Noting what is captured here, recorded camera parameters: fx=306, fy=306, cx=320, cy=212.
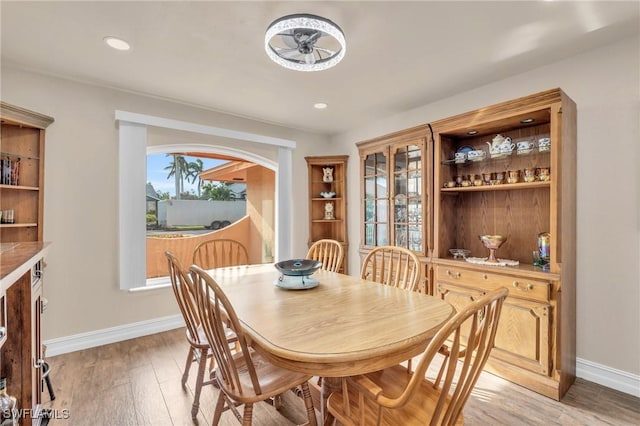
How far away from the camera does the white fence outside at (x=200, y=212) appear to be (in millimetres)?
4117

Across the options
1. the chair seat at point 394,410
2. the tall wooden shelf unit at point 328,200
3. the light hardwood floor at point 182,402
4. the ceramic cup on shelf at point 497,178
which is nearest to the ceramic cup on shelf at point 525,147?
the ceramic cup on shelf at point 497,178

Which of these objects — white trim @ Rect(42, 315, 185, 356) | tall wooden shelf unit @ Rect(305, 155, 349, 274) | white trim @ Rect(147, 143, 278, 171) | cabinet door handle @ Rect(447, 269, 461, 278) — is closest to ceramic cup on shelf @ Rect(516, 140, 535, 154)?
cabinet door handle @ Rect(447, 269, 461, 278)

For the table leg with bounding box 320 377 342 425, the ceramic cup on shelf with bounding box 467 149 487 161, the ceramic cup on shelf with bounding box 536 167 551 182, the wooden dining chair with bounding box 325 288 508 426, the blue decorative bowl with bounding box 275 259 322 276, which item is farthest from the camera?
the ceramic cup on shelf with bounding box 467 149 487 161

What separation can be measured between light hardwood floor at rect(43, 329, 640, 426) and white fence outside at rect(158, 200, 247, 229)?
6.57ft

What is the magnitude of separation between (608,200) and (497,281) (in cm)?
97

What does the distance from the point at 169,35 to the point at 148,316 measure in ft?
8.70

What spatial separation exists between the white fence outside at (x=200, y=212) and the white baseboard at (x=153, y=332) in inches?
54.7

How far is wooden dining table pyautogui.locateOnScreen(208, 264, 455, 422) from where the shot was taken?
111 cm

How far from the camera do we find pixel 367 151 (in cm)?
370

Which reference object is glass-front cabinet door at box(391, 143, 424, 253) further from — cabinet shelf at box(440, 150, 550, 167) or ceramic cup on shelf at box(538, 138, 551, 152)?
ceramic cup on shelf at box(538, 138, 551, 152)

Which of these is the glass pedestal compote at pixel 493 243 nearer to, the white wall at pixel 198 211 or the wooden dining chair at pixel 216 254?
the wooden dining chair at pixel 216 254

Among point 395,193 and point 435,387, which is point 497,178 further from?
point 435,387

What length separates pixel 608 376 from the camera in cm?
221

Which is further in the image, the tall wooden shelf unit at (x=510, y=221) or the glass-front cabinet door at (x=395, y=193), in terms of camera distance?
the glass-front cabinet door at (x=395, y=193)
